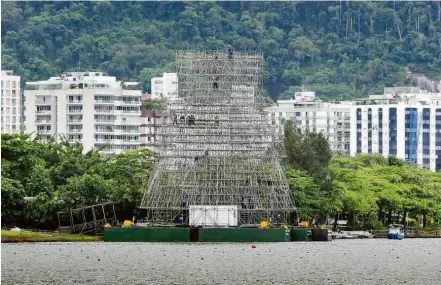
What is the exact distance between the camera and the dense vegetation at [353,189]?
152 m

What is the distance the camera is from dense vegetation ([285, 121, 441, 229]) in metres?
152

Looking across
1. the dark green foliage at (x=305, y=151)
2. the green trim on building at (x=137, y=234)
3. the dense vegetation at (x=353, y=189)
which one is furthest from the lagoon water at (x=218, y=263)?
the dark green foliage at (x=305, y=151)

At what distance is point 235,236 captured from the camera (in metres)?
133

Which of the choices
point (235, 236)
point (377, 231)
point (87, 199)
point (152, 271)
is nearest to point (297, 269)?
point (152, 271)

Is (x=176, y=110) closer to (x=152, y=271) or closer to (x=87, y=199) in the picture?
(x=87, y=199)

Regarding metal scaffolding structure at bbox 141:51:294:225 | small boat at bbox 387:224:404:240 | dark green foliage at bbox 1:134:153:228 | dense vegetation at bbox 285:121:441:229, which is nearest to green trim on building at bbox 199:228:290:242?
metal scaffolding structure at bbox 141:51:294:225

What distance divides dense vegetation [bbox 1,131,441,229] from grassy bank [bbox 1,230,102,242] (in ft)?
8.83

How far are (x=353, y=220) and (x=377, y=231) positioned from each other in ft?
10.5

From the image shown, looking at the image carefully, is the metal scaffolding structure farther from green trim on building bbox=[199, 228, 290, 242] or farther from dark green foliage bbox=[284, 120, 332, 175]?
dark green foliage bbox=[284, 120, 332, 175]

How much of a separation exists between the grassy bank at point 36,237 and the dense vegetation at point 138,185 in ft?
8.83

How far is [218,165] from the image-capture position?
443 feet

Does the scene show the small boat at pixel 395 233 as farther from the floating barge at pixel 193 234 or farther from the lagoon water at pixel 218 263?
the floating barge at pixel 193 234

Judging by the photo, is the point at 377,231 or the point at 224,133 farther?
the point at 377,231

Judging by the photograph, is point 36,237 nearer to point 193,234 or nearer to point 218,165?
point 193,234
